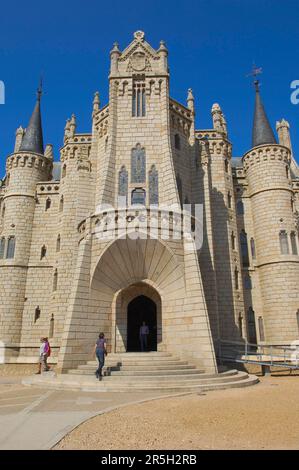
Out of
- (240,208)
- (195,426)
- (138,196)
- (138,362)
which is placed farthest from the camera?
(240,208)

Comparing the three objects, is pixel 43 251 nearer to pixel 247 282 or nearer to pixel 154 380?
pixel 247 282

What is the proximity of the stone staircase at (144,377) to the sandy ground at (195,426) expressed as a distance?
2.14m

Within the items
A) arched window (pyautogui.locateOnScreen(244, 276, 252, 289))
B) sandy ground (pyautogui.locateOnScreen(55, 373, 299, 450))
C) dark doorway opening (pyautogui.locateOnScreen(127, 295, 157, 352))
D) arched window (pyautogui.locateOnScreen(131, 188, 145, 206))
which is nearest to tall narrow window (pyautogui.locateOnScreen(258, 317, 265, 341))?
arched window (pyautogui.locateOnScreen(244, 276, 252, 289))

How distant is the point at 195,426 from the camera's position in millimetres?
7070

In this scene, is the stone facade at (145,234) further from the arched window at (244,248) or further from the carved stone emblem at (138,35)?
the carved stone emblem at (138,35)

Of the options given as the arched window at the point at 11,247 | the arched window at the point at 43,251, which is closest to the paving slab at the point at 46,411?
the arched window at the point at 43,251

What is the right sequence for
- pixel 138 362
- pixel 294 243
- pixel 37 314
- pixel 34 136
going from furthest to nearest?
pixel 34 136 < pixel 294 243 < pixel 37 314 < pixel 138 362

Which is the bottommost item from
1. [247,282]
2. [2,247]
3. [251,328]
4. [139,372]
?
[139,372]

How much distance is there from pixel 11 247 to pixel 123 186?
36.9ft

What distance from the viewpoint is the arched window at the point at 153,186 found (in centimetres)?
2044

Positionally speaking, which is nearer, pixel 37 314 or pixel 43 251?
pixel 37 314

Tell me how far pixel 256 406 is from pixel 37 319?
1908cm

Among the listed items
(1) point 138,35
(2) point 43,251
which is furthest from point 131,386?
(1) point 138,35
